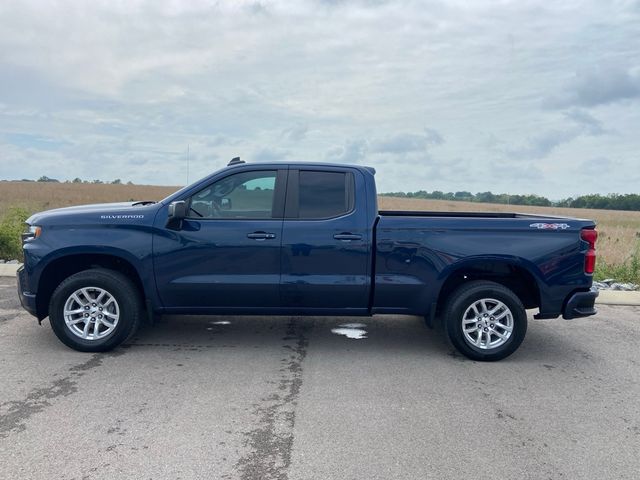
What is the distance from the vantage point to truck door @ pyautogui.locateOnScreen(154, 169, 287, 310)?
18.3ft

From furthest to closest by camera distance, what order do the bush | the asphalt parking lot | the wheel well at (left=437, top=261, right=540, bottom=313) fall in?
the bush, the wheel well at (left=437, top=261, right=540, bottom=313), the asphalt parking lot

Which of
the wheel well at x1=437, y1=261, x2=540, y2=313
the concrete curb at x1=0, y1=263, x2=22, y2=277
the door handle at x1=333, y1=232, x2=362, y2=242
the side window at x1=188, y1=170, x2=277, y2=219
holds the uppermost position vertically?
the side window at x1=188, y1=170, x2=277, y2=219

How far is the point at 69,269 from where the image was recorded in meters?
5.92

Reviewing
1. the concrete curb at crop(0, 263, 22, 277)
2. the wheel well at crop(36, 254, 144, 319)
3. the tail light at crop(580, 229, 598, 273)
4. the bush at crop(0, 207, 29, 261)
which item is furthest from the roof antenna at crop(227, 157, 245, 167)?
the bush at crop(0, 207, 29, 261)

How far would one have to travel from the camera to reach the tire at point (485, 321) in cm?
566

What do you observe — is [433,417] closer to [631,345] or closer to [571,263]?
[571,263]

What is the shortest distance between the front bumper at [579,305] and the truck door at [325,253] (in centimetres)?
198

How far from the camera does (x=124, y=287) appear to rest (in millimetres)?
5602

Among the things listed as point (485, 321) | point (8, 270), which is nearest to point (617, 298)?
point (485, 321)

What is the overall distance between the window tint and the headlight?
8.34 feet

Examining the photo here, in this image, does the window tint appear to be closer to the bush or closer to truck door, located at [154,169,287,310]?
truck door, located at [154,169,287,310]

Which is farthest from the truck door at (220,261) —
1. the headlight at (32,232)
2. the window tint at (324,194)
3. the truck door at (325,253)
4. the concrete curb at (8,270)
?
the concrete curb at (8,270)

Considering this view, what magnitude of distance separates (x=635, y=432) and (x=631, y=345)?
2656mm

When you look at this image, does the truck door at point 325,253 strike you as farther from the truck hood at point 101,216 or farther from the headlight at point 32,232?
the headlight at point 32,232
